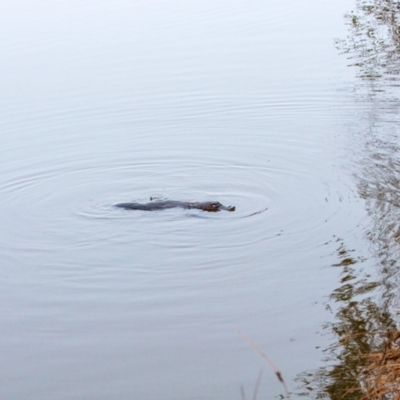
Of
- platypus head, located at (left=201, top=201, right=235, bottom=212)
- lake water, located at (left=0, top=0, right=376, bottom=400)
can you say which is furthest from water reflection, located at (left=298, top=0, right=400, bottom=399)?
platypus head, located at (left=201, top=201, right=235, bottom=212)

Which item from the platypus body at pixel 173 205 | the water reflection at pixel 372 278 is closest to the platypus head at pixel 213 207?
the platypus body at pixel 173 205

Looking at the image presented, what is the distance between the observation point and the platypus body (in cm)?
856

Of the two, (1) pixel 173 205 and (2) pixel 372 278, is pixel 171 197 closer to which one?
(1) pixel 173 205

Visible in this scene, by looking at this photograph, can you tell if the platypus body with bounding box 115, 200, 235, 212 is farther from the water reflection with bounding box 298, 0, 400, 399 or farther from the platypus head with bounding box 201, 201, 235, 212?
the water reflection with bounding box 298, 0, 400, 399

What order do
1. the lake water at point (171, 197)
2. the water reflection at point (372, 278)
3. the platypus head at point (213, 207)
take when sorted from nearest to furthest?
the water reflection at point (372, 278) < the lake water at point (171, 197) < the platypus head at point (213, 207)

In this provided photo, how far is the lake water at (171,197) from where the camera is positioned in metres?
5.92

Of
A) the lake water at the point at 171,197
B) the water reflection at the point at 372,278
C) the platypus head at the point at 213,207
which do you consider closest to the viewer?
the water reflection at the point at 372,278

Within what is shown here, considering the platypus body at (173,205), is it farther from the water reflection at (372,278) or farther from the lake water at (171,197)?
the water reflection at (372,278)

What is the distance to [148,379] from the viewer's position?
5.57 metres

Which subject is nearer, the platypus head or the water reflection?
the water reflection

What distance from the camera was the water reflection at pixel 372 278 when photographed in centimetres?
511

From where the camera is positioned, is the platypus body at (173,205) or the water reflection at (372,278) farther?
the platypus body at (173,205)

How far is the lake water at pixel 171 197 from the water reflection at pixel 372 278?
0.15 metres

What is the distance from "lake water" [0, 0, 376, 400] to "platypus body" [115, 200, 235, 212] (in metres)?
0.10
